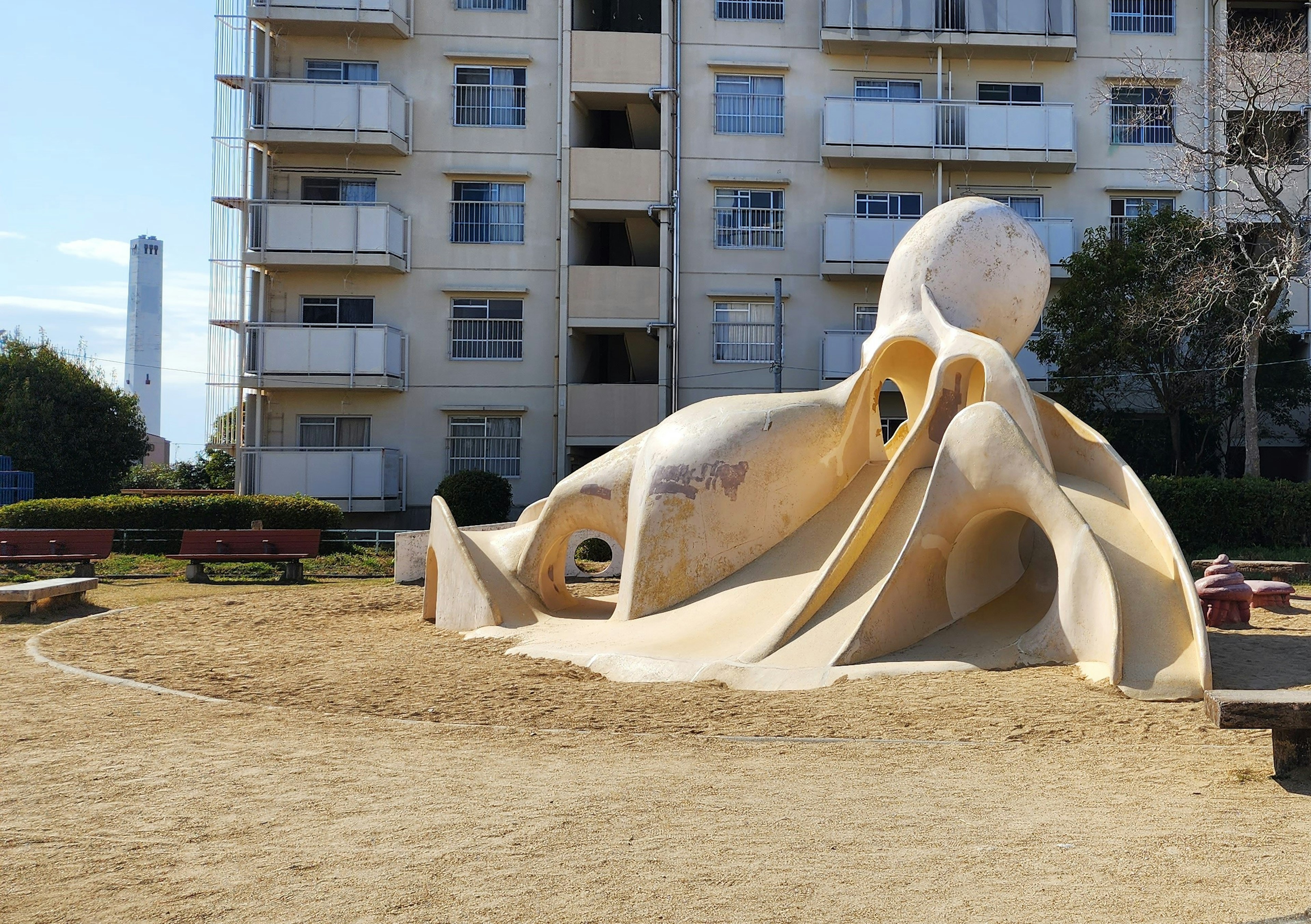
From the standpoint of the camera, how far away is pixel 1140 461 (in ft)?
93.9

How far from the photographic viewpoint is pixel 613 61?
29016mm

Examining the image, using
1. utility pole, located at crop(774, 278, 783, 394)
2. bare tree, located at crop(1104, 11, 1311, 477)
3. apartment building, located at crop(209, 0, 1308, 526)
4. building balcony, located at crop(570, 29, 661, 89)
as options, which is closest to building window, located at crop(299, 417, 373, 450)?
apartment building, located at crop(209, 0, 1308, 526)

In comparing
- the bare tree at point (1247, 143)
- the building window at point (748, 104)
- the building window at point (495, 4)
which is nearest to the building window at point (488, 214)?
the building window at point (495, 4)

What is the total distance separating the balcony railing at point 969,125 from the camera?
29141mm

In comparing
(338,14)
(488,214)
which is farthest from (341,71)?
(488,214)

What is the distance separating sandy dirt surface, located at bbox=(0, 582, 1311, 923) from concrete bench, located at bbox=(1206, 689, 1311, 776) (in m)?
0.18

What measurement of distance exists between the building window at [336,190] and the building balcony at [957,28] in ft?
38.3

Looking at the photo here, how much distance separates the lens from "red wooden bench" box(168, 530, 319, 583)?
21.5 metres

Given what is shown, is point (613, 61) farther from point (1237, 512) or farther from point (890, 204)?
point (1237, 512)

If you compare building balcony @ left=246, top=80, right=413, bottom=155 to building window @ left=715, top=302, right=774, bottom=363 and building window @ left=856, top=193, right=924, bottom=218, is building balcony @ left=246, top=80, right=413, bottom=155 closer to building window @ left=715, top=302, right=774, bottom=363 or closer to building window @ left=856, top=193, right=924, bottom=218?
building window @ left=715, top=302, right=774, bottom=363

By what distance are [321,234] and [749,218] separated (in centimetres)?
1031

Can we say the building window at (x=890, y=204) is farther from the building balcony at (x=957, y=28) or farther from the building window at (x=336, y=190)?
the building window at (x=336, y=190)

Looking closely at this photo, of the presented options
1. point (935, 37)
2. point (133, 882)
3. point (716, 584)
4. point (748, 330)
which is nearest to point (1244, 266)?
point (935, 37)

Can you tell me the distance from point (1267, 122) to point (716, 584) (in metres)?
20.7
